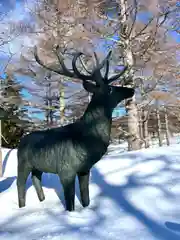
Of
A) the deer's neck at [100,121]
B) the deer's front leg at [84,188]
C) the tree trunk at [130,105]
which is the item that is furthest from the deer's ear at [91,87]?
the tree trunk at [130,105]

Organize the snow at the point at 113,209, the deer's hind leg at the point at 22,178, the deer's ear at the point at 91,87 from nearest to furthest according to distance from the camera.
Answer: the snow at the point at 113,209 < the deer's ear at the point at 91,87 < the deer's hind leg at the point at 22,178

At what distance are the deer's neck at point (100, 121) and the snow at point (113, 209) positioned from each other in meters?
0.75

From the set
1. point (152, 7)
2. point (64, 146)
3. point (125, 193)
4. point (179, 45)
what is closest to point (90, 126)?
point (64, 146)

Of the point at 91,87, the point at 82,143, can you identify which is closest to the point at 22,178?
the point at 82,143

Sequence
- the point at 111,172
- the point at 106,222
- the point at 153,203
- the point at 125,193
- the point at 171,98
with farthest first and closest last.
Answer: the point at 171,98
the point at 111,172
the point at 125,193
the point at 153,203
the point at 106,222

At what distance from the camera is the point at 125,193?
3076mm

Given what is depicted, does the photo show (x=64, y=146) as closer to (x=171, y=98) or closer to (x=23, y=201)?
(x=23, y=201)

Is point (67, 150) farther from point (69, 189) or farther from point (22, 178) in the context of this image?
point (22, 178)

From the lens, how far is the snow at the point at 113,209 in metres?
2.12

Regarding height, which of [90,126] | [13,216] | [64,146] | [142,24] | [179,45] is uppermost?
[142,24]

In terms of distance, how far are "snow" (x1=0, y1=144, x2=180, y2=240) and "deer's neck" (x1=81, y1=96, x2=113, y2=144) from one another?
75 centimetres

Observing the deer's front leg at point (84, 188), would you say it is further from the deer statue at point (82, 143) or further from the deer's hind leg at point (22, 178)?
the deer's hind leg at point (22, 178)

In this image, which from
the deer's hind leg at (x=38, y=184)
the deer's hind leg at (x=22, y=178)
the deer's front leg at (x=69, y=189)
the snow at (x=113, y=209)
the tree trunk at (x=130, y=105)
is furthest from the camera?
the tree trunk at (x=130, y=105)

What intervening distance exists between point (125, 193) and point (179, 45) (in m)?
5.80
